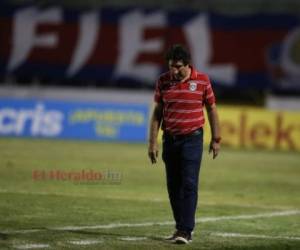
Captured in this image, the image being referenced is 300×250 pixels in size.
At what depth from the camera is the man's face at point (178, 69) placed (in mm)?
11430

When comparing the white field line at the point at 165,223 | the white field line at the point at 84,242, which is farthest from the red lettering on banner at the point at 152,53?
the white field line at the point at 84,242

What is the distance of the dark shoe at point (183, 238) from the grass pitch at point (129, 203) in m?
0.10

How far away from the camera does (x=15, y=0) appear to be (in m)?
43.4

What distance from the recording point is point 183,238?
1130 centimetres

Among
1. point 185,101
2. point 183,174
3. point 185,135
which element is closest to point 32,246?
point 183,174

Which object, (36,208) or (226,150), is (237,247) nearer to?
(36,208)

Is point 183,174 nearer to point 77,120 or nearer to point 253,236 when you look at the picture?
point 253,236

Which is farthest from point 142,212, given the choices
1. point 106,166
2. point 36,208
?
point 106,166

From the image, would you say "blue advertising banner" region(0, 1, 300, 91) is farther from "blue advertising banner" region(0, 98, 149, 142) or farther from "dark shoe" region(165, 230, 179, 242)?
"dark shoe" region(165, 230, 179, 242)

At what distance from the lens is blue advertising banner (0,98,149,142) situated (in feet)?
114

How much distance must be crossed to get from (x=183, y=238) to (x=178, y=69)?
6.67ft

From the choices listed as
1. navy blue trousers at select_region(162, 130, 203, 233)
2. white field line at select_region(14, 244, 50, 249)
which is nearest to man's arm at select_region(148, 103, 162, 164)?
navy blue trousers at select_region(162, 130, 203, 233)

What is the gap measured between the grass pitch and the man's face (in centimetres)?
203

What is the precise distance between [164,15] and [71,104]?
10.1 m
